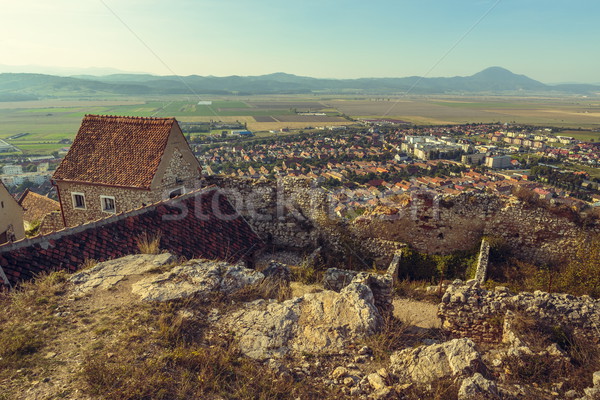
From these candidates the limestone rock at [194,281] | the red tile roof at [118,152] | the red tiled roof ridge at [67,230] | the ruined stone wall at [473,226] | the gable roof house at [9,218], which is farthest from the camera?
the gable roof house at [9,218]

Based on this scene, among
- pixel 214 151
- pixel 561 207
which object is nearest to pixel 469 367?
pixel 561 207

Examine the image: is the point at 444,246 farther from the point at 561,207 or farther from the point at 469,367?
the point at 469,367

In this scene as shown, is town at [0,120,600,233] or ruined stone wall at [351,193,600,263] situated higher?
ruined stone wall at [351,193,600,263]

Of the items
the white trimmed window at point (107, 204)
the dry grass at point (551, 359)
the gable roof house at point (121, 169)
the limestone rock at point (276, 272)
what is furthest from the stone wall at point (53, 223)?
the dry grass at point (551, 359)

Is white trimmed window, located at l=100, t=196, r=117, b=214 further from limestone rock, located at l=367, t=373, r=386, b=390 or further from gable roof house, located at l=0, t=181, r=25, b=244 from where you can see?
limestone rock, located at l=367, t=373, r=386, b=390

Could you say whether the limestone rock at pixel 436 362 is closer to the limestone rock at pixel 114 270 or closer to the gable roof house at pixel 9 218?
the limestone rock at pixel 114 270

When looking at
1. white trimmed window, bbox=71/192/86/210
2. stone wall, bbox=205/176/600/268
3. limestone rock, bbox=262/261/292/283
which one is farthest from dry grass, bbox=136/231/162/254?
white trimmed window, bbox=71/192/86/210

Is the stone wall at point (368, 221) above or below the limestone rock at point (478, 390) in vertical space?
below
